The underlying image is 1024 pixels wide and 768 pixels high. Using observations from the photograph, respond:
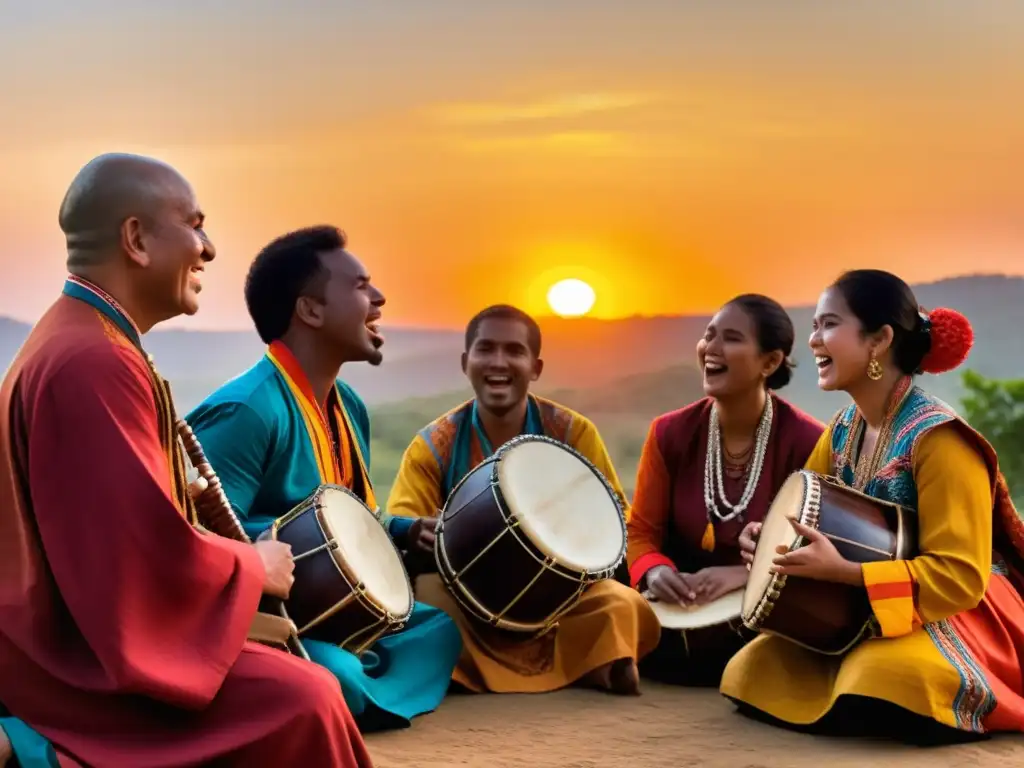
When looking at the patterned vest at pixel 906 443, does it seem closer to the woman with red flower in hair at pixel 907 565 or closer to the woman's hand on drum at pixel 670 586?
the woman with red flower in hair at pixel 907 565

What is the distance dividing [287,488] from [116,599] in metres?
1.81

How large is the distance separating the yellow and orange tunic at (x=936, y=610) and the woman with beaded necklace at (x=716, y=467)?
29.5 inches

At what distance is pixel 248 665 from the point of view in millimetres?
3375

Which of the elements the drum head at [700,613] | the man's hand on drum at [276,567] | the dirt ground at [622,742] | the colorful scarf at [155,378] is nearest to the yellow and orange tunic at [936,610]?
the dirt ground at [622,742]

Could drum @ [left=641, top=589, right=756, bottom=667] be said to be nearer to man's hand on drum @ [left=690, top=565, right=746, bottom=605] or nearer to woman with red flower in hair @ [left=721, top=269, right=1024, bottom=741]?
man's hand on drum @ [left=690, top=565, right=746, bottom=605]

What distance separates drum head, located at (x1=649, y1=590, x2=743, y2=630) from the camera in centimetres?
557

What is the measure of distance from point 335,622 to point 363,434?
3.59 ft

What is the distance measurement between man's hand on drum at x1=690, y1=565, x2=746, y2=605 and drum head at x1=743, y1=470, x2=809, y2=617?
67 centimetres

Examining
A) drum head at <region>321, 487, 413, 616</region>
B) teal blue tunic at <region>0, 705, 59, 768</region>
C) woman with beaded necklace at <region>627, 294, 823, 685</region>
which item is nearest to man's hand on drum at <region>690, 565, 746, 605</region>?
woman with beaded necklace at <region>627, 294, 823, 685</region>

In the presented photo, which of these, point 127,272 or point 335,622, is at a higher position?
point 127,272

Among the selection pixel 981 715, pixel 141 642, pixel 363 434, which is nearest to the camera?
pixel 141 642

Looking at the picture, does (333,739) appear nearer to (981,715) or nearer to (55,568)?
(55,568)

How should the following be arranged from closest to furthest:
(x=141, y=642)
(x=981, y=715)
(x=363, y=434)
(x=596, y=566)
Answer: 1. (x=141, y=642)
2. (x=981, y=715)
3. (x=596, y=566)
4. (x=363, y=434)

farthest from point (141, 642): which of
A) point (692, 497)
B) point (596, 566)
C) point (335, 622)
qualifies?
point (692, 497)
